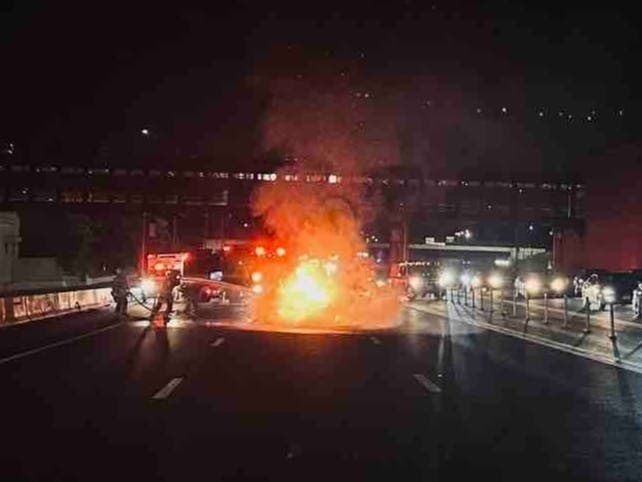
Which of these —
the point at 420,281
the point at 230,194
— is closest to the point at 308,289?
the point at 420,281

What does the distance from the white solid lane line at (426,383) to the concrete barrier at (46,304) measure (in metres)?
15.3

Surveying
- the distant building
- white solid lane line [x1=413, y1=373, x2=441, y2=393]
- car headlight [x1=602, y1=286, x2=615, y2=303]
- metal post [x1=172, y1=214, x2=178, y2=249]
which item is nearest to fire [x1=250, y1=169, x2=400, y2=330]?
car headlight [x1=602, y1=286, x2=615, y2=303]

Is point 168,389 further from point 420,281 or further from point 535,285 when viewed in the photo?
point 535,285

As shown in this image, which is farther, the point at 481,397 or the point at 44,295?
the point at 44,295

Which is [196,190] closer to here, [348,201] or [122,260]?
[122,260]

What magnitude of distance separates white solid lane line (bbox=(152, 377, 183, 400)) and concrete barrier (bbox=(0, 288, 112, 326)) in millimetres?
14084

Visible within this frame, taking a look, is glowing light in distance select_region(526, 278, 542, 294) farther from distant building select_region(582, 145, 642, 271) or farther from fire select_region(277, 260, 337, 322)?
fire select_region(277, 260, 337, 322)

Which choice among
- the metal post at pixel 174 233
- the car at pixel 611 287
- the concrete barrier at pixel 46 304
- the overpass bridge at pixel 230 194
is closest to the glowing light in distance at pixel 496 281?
the overpass bridge at pixel 230 194

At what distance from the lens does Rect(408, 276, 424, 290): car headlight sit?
170ft

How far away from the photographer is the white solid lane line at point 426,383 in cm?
1412

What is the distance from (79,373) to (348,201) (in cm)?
4024

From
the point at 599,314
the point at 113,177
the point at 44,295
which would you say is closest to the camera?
the point at 44,295

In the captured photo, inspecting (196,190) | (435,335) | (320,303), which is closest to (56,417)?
(435,335)

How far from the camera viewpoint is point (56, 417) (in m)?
11.3
